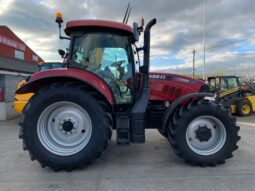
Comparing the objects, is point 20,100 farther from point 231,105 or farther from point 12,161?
point 231,105

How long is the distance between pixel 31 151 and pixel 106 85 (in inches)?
63.2

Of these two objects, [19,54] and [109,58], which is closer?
[109,58]

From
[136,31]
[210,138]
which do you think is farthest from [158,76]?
[210,138]

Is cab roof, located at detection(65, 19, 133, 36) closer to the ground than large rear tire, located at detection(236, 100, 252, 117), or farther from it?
farther from it

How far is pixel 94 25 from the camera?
416 centimetres

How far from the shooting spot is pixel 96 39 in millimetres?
4352

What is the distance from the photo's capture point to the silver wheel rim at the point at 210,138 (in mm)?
4305

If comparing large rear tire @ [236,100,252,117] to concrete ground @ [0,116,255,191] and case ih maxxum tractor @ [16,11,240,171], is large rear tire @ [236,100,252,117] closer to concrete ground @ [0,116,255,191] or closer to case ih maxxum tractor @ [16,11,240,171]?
concrete ground @ [0,116,255,191]

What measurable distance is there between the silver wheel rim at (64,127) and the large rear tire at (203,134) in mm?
1471

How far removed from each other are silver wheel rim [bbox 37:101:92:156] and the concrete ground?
0.43 m

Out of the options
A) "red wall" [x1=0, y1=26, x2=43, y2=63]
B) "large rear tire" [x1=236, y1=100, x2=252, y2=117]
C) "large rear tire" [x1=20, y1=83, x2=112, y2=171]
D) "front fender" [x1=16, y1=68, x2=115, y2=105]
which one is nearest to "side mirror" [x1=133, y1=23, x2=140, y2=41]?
"front fender" [x1=16, y1=68, x2=115, y2=105]

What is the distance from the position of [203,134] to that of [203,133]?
17 mm

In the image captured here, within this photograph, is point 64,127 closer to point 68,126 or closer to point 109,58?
point 68,126

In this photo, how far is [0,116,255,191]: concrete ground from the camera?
3.47m
